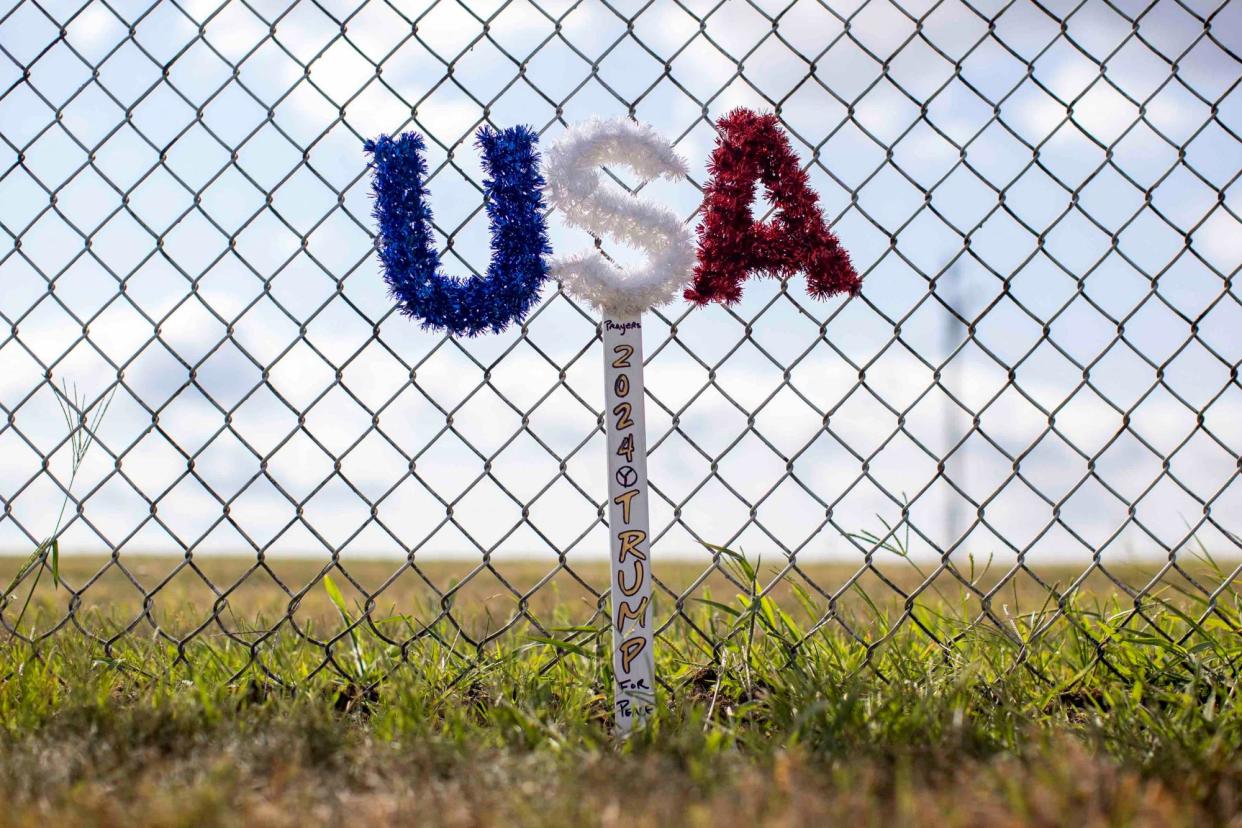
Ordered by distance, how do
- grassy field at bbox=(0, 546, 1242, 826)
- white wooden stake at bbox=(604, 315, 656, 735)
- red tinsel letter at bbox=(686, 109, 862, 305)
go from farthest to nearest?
red tinsel letter at bbox=(686, 109, 862, 305), white wooden stake at bbox=(604, 315, 656, 735), grassy field at bbox=(0, 546, 1242, 826)

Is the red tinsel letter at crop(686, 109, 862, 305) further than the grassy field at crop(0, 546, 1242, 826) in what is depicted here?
Yes

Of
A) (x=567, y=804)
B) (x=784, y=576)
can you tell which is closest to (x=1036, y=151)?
(x=784, y=576)

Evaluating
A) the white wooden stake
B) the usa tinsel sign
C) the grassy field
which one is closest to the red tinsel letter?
the usa tinsel sign

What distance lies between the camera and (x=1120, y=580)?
2529 millimetres

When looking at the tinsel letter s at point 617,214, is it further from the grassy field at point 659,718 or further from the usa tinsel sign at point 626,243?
the grassy field at point 659,718

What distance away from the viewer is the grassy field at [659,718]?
61.9 inches

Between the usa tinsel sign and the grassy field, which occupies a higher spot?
the usa tinsel sign

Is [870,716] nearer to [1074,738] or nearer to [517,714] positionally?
[1074,738]

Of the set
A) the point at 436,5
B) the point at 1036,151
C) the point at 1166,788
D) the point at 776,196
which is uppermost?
the point at 436,5

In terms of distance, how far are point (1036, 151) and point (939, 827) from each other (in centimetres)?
176

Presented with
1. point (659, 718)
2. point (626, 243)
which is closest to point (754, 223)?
point (626, 243)

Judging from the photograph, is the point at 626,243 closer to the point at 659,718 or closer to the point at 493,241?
the point at 493,241

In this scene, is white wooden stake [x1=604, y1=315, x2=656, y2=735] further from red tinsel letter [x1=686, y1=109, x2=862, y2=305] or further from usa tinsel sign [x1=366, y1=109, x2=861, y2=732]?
red tinsel letter [x1=686, y1=109, x2=862, y2=305]

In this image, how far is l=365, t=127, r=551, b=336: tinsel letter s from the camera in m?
2.20
